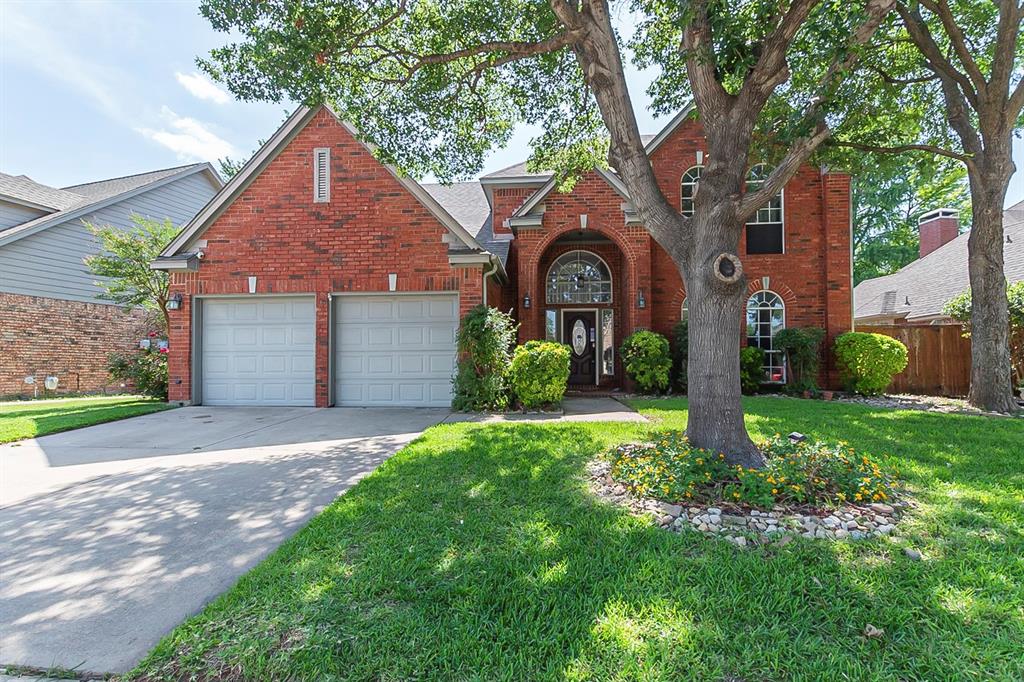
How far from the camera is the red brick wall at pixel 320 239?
31.4ft

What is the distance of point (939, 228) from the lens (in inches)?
871

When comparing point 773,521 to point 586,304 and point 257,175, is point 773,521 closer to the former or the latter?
point 586,304

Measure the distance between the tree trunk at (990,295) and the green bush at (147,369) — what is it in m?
17.9

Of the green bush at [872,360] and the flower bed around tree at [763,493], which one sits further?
the green bush at [872,360]

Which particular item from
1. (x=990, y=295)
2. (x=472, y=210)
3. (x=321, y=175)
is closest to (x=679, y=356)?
(x=990, y=295)

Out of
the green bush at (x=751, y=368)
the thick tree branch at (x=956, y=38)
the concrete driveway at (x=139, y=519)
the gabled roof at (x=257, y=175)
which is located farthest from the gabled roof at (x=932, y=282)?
the concrete driveway at (x=139, y=519)

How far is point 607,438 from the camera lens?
5.99m

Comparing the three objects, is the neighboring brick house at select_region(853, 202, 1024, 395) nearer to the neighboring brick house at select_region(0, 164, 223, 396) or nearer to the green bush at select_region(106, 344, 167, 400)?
the green bush at select_region(106, 344, 167, 400)

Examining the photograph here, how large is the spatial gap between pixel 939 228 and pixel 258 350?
30.0 m

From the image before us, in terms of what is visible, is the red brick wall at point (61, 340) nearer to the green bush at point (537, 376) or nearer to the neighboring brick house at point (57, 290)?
the neighboring brick house at point (57, 290)

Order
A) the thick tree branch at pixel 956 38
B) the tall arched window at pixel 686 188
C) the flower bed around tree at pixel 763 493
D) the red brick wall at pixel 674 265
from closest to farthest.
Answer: the flower bed around tree at pixel 763 493 < the thick tree branch at pixel 956 38 < the red brick wall at pixel 674 265 < the tall arched window at pixel 686 188

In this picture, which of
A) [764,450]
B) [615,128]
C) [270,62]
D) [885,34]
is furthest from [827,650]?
[885,34]

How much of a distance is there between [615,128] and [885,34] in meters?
7.85

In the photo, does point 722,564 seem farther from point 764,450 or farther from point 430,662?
point 764,450
